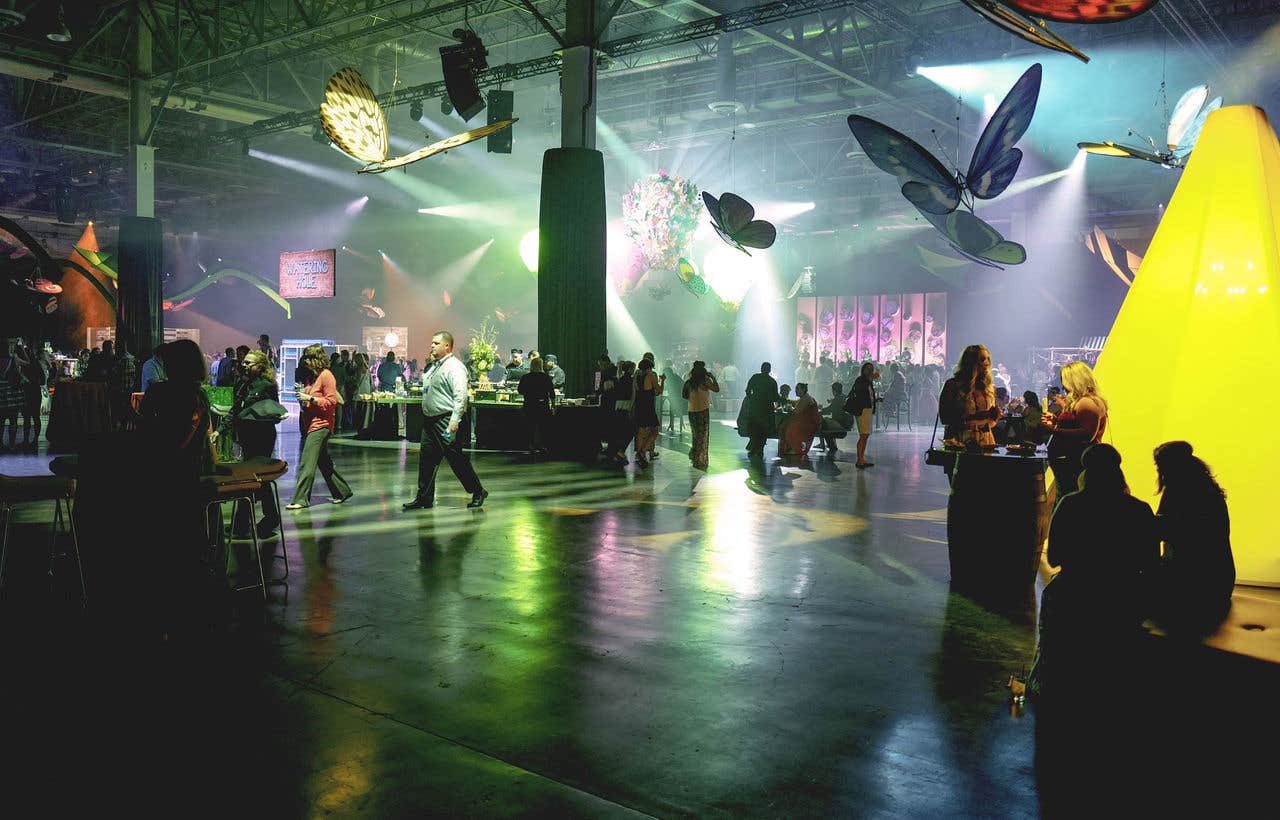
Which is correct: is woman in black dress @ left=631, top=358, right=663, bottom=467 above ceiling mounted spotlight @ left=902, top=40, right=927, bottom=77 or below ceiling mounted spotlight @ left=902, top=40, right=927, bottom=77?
below

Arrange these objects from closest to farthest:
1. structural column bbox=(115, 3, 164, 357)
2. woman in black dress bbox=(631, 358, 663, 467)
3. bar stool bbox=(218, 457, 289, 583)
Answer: bar stool bbox=(218, 457, 289, 583) < woman in black dress bbox=(631, 358, 663, 467) < structural column bbox=(115, 3, 164, 357)

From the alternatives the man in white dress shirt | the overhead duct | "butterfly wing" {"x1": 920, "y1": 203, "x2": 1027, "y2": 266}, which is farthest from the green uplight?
the man in white dress shirt

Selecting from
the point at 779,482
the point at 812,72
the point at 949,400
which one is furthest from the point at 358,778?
the point at 812,72

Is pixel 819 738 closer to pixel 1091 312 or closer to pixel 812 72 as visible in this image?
pixel 812 72

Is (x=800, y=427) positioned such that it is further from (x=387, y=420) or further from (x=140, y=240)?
(x=140, y=240)

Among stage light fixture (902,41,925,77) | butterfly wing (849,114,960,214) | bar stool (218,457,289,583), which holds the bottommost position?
bar stool (218,457,289,583)

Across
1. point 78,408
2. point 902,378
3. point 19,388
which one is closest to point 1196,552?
point 78,408

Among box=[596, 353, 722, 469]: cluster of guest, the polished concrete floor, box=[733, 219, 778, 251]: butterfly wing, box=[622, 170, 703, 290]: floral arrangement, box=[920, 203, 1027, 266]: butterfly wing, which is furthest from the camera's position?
box=[622, 170, 703, 290]: floral arrangement

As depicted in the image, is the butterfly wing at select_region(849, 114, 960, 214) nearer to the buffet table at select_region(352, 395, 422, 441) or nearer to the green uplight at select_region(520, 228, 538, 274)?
the buffet table at select_region(352, 395, 422, 441)

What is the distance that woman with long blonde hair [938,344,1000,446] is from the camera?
251 inches

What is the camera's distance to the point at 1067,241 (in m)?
22.6

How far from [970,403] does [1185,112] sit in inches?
288

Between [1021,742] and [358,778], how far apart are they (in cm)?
234

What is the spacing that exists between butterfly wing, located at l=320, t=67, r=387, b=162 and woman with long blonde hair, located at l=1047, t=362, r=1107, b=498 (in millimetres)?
6946
